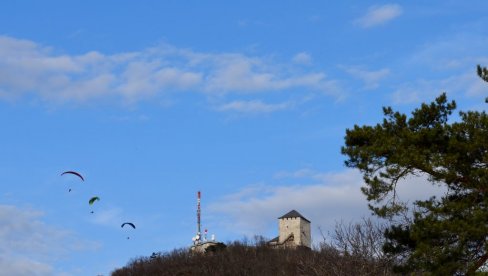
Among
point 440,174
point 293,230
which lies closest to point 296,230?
point 293,230

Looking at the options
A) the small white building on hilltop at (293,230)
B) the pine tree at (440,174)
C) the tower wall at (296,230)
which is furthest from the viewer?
the tower wall at (296,230)

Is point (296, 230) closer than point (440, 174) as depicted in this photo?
No

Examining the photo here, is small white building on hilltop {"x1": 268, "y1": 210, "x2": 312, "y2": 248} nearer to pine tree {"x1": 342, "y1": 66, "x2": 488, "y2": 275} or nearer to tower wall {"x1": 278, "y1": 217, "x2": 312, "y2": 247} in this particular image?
tower wall {"x1": 278, "y1": 217, "x2": 312, "y2": 247}

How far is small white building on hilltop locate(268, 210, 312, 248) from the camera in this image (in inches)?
4405

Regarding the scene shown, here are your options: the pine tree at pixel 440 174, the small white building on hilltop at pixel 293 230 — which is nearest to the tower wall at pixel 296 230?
the small white building on hilltop at pixel 293 230

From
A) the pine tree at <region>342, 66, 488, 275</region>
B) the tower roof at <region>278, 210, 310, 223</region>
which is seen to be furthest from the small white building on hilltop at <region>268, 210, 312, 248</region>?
the pine tree at <region>342, 66, 488, 275</region>

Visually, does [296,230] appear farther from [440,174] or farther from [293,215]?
[440,174]

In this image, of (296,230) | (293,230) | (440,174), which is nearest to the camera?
(440,174)

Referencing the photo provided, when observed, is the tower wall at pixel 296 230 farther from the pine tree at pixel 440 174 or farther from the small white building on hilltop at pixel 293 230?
the pine tree at pixel 440 174

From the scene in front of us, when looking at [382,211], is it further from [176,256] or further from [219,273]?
[176,256]

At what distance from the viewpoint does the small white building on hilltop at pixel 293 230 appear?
112 metres

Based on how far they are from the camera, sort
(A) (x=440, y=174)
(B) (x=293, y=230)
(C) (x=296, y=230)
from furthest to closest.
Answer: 1. (B) (x=293, y=230)
2. (C) (x=296, y=230)
3. (A) (x=440, y=174)

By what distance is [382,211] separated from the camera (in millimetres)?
27969

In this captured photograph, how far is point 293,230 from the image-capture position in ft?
371
